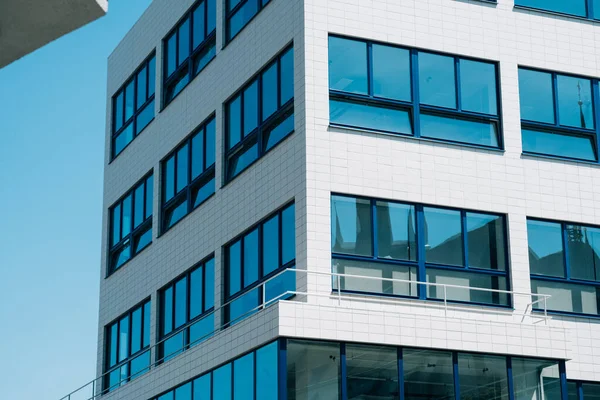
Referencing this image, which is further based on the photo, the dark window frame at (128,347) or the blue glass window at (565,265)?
the dark window frame at (128,347)

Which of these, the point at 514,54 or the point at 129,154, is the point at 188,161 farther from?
the point at 514,54

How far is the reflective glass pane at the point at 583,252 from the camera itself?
23469 millimetres

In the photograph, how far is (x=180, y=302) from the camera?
1075 inches

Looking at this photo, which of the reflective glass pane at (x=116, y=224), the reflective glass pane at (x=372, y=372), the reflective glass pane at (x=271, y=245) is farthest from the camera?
the reflective glass pane at (x=116, y=224)

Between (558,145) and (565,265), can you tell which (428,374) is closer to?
(565,265)

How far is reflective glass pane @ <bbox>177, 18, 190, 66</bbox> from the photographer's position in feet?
97.7

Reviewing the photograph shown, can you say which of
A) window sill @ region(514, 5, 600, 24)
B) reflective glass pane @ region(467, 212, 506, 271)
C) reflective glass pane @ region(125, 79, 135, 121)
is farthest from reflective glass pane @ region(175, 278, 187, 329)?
window sill @ region(514, 5, 600, 24)

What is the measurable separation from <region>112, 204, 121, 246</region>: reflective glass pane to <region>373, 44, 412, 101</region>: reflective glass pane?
1384 cm

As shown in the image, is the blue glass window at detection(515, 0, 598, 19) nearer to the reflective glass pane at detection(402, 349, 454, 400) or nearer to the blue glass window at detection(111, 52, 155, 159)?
the reflective glass pane at detection(402, 349, 454, 400)

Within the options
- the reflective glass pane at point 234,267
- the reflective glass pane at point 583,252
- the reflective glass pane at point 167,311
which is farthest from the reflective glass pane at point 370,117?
the reflective glass pane at point 167,311

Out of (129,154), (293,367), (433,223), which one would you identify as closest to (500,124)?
(433,223)

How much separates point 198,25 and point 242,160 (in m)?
6.30

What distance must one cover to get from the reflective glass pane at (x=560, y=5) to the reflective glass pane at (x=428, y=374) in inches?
397

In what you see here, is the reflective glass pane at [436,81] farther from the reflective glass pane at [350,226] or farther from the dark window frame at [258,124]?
the reflective glass pane at [350,226]
